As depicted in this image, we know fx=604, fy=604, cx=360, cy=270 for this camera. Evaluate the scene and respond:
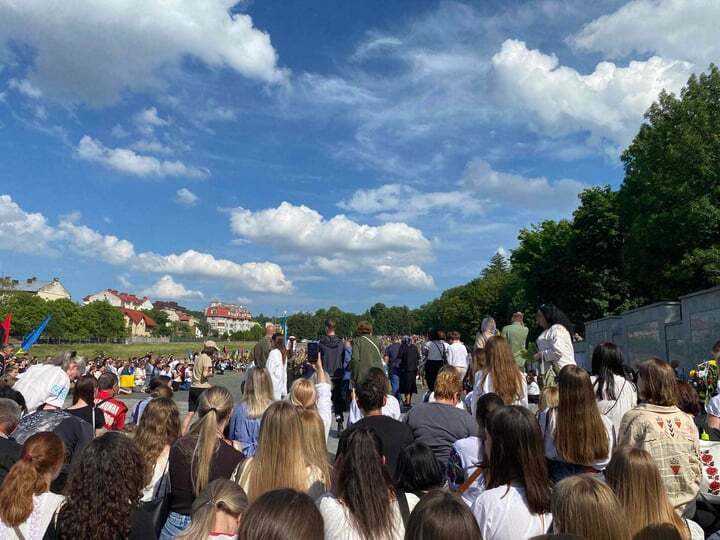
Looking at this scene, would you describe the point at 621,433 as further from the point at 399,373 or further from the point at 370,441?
the point at 399,373

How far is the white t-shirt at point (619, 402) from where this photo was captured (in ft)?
16.7

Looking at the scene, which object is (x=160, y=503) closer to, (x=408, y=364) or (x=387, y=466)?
(x=387, y=466)

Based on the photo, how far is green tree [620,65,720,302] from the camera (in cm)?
2684

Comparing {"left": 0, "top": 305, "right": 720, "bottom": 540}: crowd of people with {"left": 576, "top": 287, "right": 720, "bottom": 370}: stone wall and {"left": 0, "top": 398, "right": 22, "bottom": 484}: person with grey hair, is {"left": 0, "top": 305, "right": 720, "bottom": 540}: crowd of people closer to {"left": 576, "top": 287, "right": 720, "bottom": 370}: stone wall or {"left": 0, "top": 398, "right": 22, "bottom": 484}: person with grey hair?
{"left": 0, "top": 398, "right": 22, "bottom": 484}: person with grey hair

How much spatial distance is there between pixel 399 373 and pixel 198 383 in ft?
18.9

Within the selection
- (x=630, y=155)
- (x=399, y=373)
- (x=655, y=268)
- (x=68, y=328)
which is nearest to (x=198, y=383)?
(x=399, y=373)

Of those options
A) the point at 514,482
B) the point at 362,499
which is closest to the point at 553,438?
the point at 514,482

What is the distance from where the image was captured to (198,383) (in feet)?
32.7

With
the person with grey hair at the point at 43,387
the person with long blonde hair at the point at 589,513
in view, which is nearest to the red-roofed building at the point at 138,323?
the person with grey hair at the point at 43,387

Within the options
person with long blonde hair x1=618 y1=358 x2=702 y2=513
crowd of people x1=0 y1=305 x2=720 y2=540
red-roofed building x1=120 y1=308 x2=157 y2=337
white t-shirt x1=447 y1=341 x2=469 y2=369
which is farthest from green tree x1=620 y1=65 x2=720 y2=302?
red-roofed building x1=120 y1=308 x2=157 y2=337

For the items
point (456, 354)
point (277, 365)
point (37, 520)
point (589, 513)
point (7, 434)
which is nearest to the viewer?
point (589, 513)

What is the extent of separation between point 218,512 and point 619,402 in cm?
364

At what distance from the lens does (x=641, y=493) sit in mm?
3072

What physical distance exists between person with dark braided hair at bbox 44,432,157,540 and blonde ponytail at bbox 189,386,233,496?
0.90 meters
